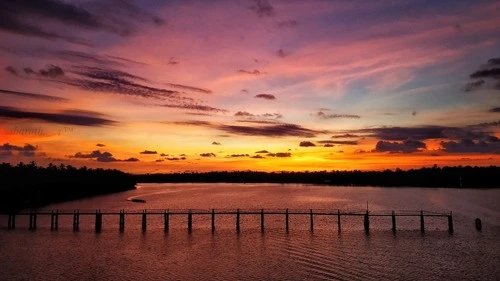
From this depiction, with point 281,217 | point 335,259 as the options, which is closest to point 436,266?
point 335,259

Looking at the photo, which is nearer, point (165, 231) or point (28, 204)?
point (165, 231)

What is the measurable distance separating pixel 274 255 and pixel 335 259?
6546 millimetres

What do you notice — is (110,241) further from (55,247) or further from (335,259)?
(335,259)

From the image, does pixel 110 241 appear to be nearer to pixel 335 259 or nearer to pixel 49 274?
pixel 49 274

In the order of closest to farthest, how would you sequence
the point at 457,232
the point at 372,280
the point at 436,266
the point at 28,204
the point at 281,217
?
the point at 372,280 → the point at 436,266 → the point at 457,232 → the point at 281,217 → the point at 28,204

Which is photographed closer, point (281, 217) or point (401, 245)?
point (401, 245)

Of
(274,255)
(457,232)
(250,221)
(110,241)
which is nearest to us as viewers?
(274,255)

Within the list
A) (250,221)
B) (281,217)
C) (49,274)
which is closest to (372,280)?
(49,274)

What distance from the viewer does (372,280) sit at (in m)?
35.2

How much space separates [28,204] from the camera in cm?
11962

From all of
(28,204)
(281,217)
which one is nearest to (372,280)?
(281,217)

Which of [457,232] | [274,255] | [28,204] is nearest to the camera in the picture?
[274,255]

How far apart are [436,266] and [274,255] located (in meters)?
16.0

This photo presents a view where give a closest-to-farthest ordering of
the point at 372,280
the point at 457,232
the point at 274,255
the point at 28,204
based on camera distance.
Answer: the point at 372,280, the point at 274,255, the point at 457,232, the point at 28,204
